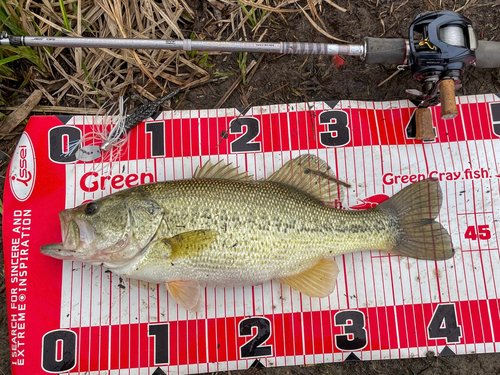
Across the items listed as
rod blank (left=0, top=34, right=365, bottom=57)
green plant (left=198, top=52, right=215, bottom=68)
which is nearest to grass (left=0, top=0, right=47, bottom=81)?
rod blank (left=0, top=34, right=365, bottom=57)

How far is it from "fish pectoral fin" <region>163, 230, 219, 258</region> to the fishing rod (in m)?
1.44

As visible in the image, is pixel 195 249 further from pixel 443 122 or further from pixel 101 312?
pixel 443 122

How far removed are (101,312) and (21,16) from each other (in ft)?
8.53

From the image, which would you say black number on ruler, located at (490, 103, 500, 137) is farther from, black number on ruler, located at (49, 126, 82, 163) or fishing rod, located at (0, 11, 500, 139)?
black number on ruler, located at (49, 126, 82, 163)

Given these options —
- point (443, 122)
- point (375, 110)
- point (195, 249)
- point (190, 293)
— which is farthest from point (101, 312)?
point (443, 122)

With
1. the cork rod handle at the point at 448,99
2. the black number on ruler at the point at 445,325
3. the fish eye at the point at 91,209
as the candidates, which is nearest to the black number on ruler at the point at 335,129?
the cork rod handle at the point at 448,99

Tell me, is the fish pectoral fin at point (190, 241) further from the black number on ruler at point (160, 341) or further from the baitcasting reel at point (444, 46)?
the baitcasting reel at point (444, 46)

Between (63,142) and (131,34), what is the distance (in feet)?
3.67

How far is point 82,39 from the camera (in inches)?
104

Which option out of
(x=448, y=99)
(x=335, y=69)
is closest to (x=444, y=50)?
(x=448, y=99)

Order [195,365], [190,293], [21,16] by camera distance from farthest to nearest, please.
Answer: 1. [21,16]
2. [195,365]
3. [190,293]

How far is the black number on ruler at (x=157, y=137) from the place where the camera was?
9.77ft

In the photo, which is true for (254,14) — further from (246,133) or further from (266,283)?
(266,283)

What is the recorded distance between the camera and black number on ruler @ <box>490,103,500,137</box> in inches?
117
